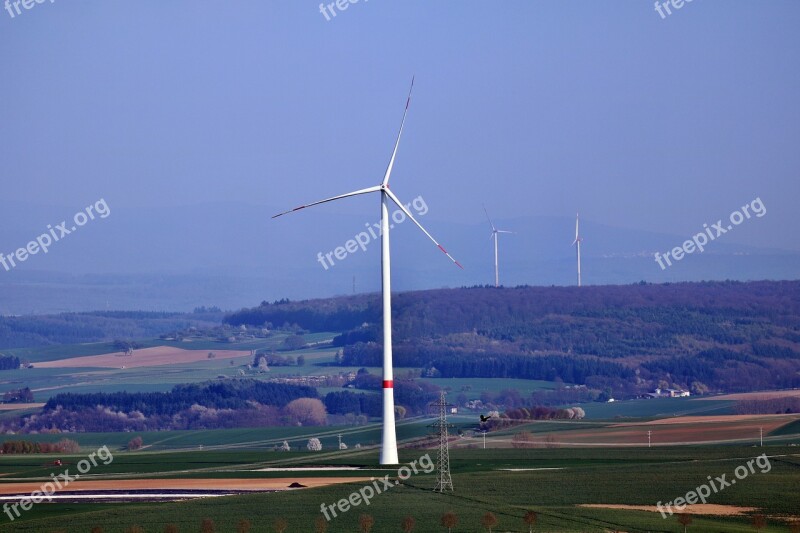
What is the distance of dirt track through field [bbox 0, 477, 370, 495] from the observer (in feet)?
227

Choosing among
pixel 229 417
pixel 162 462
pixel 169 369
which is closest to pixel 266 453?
pixel 162 462

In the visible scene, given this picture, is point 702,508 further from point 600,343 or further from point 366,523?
point 600,343

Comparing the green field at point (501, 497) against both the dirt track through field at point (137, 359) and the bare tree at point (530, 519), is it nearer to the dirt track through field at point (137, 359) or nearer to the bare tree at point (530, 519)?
the bare tree at point (530, 519)

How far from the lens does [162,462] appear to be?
88250 millimetres

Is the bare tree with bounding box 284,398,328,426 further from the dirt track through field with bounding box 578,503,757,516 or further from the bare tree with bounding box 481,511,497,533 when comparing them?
the bare tree with bounding box 481,511,497,533

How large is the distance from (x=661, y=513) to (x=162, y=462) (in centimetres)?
3984
